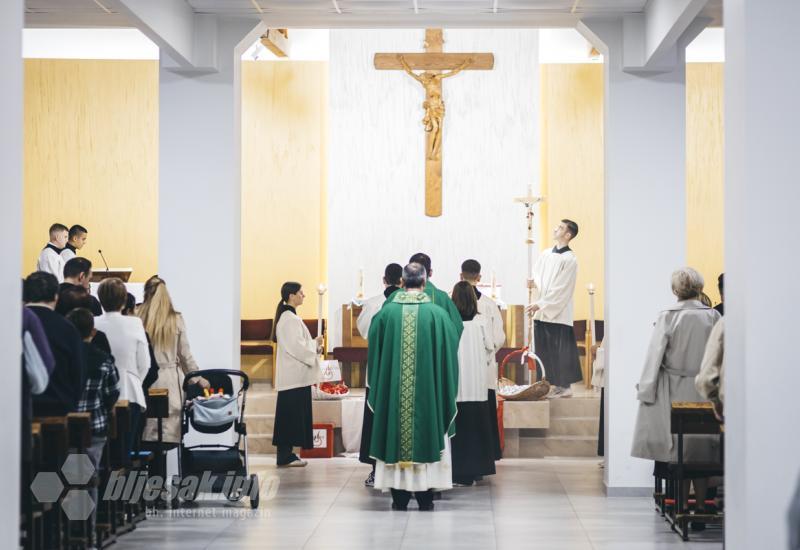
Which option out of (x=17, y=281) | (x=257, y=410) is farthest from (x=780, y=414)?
(x=257, y=410)

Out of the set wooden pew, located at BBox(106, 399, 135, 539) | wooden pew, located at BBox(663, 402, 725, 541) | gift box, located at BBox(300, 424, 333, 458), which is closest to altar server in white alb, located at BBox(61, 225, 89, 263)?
gift box, located at BBox(300, 424, 333, 458)

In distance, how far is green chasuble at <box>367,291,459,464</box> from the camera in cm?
830

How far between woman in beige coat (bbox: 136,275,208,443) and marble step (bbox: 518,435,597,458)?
4.04 metres

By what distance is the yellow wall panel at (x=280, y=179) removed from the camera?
14.7 metres

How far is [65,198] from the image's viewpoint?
48.0 ft

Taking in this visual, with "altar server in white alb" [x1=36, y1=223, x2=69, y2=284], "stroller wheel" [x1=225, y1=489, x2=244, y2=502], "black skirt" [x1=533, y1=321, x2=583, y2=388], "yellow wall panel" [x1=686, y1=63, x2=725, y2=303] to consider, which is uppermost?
"yellow wall panel" [x1=686, y1=63, x2=725, y2=303]

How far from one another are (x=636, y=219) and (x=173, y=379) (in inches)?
145

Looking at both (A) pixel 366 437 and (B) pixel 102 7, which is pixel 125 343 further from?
(B) pixel 102 7

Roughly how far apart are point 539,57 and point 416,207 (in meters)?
2.39

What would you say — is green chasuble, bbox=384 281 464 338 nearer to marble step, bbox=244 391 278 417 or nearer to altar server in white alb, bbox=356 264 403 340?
altar server in white alb, bbox=356 264 403 340

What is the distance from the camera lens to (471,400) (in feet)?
30.9

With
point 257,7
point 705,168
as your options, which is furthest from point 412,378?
point 705,168

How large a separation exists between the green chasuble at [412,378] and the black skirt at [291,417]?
2.26 m

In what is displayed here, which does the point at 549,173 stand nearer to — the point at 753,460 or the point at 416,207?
the point at 416,207
